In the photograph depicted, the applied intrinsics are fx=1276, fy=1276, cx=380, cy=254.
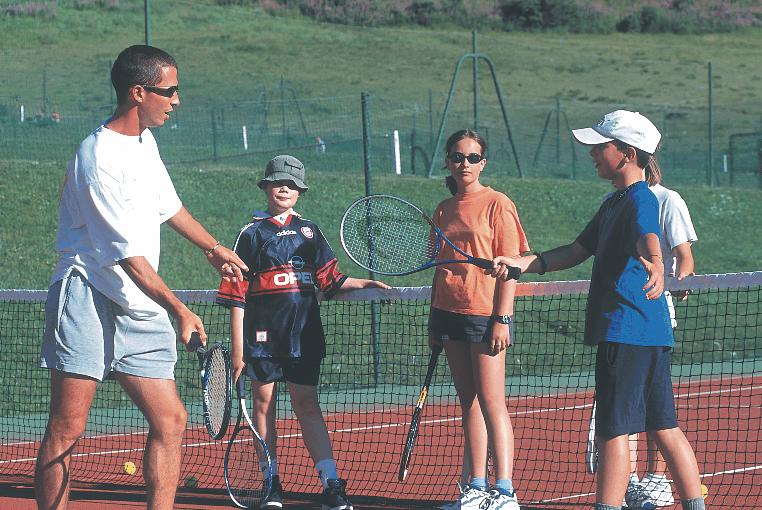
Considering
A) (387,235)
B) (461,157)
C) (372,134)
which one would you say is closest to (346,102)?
(372,134)

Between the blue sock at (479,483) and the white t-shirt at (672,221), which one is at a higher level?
the white t-shirt at (672,221)

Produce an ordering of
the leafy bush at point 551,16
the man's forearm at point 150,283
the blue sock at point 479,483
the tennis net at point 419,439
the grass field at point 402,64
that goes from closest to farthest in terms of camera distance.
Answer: the man's forearm at point 150,283 → the blue sock at point 479,483 → the tennis net at point 419,439 → the grass field at point 402,64 → the leafy bush at point 551,16

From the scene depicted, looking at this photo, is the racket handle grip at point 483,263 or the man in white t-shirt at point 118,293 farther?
the racket handle grip at point 483,263

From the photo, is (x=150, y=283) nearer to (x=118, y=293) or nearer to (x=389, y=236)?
(x=118, y=293)

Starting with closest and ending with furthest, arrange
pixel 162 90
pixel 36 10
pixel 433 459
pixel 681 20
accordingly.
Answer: pixel 162 90
pixel 433 459
pixel 36 10
pixel 681 20

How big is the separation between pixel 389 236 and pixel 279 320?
89 centimetres

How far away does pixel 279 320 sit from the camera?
5.81 meters

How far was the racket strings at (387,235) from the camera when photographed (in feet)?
Result: 20.0

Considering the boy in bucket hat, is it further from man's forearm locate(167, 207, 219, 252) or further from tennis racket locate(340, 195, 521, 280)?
man's forearm locate(167, 207, 219, 252)

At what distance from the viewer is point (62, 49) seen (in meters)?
49.5

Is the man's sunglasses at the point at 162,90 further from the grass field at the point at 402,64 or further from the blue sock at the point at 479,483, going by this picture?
the grass field at the point at 402,64

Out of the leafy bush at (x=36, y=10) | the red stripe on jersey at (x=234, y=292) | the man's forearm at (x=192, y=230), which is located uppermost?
the leafy bush at (x=36, y=10)

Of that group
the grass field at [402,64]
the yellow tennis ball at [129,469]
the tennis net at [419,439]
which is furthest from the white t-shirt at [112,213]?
the grass field at [402,64]

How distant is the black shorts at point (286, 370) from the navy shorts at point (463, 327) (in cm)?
61
